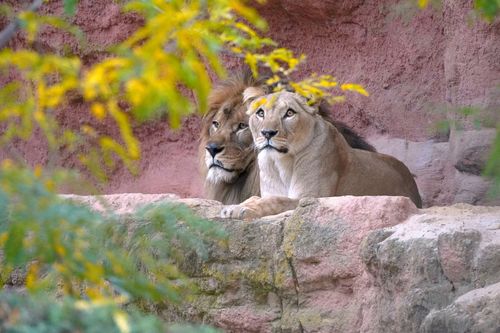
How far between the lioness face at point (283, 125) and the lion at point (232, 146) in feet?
1.72

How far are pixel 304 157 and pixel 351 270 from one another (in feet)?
6.89

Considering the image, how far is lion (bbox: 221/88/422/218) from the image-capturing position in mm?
7352

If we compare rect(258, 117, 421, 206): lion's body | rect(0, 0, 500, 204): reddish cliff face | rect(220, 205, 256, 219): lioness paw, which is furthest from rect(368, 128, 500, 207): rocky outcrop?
rect(220, 205, 256, 219): lioness paw

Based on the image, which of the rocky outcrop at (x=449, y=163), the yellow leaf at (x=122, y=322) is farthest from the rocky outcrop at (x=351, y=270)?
the yellow leaf at (x=122, y=322)

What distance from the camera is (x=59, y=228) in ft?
9.45

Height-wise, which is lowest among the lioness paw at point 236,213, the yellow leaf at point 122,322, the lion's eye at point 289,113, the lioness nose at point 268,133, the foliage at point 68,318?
the lioness paw at point 236,213

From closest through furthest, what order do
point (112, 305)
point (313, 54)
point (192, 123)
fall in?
point (112, 305)
point (313, 54)
point (192, 123)

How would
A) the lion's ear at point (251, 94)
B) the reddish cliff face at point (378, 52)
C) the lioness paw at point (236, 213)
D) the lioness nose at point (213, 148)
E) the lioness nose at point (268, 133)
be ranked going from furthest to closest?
the reddish cliff face at point (378, 52) → the lioness nose at point (213, 148) → the lion's ear at point (251, 94) → the lioness nose at point (268, 133) → the lioness paw at point (236, 213)

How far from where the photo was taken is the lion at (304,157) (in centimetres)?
735

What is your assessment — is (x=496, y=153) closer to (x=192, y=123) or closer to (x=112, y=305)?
(x=112, y=305)

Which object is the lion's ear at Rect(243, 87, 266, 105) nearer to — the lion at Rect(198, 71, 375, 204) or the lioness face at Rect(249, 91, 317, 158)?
the lion at Rect(198, 71, 375, 204)

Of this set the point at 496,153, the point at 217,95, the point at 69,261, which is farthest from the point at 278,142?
the point at 69,261

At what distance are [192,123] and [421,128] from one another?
7.68ft

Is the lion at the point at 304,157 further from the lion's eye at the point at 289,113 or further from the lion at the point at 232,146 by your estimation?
the lion at the point at 232,146
